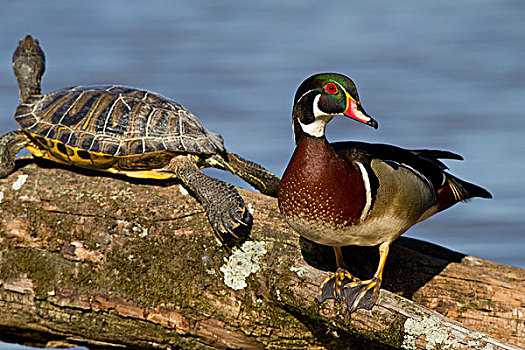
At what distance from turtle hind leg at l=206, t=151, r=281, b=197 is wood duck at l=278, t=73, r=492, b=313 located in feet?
3.54

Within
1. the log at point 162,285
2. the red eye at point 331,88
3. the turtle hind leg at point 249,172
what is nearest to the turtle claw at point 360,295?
the log at point 162,285

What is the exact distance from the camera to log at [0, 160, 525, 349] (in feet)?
12.1

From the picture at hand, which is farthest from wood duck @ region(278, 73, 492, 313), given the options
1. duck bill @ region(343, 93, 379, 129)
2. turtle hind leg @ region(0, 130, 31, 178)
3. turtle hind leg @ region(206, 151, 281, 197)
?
turtle hind leg @ region(0, 130, 31, 178)

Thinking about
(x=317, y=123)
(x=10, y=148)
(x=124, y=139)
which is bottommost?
(x=10, y=148)

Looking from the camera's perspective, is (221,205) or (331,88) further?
(221,205)

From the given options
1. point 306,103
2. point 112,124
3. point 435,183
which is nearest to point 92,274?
point 112,124

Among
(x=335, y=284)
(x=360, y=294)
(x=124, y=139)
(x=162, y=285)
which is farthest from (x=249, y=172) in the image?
(x=360, y=294)

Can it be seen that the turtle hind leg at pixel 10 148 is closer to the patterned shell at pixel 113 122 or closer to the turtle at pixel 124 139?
the turtle at pixel 124 139

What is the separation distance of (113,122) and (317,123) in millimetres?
1745

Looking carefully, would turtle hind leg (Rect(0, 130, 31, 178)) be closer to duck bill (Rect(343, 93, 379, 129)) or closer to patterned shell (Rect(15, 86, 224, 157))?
patterned shell (Rect(15, 86, 224, 157))

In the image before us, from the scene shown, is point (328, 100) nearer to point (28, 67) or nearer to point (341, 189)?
point (341, 189)

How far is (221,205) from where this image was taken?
3.75 m

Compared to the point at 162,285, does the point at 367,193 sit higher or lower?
higher

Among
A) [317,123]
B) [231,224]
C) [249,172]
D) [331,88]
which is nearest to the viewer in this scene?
[331,88]
